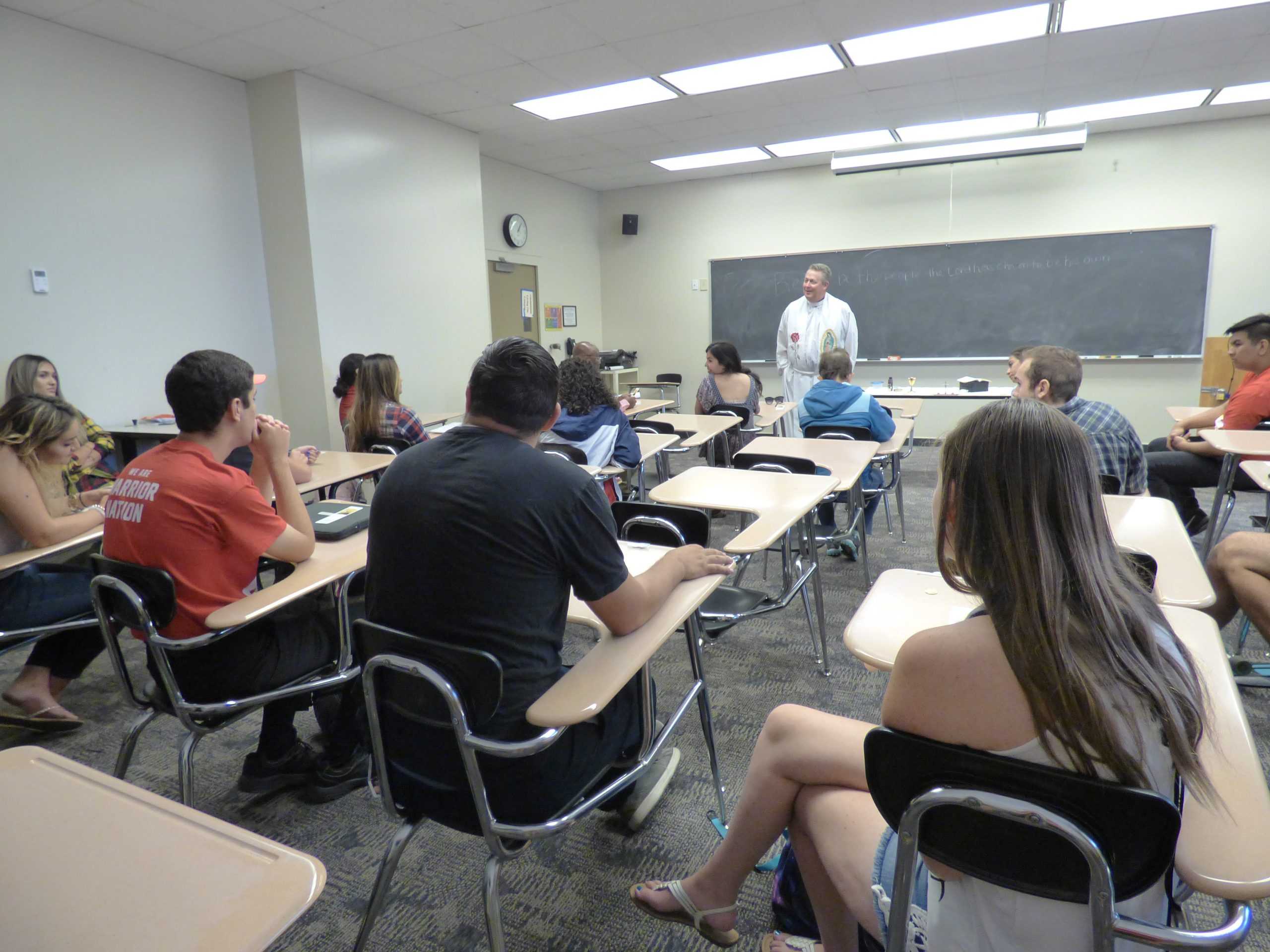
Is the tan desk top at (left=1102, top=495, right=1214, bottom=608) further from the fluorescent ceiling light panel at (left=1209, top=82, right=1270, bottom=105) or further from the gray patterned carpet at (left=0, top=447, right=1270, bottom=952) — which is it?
the fluorescent ceiling light panel at (left=1209, top=82, right=1270, bottom=105)

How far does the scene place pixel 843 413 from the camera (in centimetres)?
388

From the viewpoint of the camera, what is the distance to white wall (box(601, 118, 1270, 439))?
6203 millimetres

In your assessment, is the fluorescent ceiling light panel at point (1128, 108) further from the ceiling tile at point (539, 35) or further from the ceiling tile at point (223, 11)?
the ceiling tile at point (223, 11)

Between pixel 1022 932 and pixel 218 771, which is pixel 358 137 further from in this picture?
pixel 1022 932

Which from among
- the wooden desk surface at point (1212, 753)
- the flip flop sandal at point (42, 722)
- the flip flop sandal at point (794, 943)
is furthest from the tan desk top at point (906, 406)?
the flip flop sandal at point (42, 722)

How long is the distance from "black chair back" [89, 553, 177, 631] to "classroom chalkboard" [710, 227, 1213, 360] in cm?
714

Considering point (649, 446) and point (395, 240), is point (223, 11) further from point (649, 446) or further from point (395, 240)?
point (649, 446)

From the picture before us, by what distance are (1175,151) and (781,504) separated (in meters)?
6.58

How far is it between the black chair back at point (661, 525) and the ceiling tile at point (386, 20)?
3061 mm

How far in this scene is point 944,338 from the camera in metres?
7.29

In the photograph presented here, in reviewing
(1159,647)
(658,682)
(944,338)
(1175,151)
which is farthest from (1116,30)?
(1159,647)

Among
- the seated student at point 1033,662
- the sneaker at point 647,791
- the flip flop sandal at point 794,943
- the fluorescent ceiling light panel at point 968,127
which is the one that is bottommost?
the sneaker at point 647,791

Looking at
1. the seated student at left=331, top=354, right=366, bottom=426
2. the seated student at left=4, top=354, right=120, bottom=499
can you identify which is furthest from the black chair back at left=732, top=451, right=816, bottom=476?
the seated student at left=4, top=354, right=120, bottom=499

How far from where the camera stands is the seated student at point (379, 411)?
360 cm
